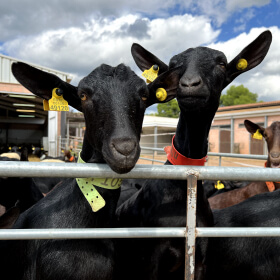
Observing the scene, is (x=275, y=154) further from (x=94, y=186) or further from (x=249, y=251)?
(x=94, y=186)

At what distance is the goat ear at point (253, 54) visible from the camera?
112 inches

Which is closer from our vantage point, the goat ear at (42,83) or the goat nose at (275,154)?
the goat ear at (42,83)

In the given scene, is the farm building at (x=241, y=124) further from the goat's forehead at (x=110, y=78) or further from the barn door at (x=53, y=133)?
the goat's forehead at (x=110, y=78)

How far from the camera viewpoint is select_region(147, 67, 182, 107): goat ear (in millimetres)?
2369

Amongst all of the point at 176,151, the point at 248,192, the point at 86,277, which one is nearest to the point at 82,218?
the point at 86,277

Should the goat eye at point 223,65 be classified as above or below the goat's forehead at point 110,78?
above

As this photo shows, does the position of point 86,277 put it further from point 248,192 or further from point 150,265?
point 248,192

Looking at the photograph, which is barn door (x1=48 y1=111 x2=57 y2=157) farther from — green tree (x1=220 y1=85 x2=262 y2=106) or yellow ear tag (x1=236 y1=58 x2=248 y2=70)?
green tree (x1=220 y1=85 x2=262 y2=106)

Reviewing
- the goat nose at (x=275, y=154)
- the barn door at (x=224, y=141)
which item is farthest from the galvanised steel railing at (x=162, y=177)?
the barn door at (x=224, y=141)

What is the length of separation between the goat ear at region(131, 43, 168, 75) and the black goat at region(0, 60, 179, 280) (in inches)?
31.4

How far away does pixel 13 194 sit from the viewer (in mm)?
4164

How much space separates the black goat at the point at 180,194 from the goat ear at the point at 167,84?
76mm

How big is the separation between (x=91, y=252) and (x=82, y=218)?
0.76 ft

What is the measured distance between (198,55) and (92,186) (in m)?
1.52
